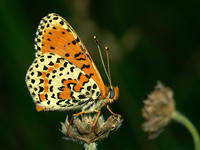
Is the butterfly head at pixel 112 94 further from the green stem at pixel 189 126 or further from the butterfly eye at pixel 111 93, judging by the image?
the green stem at pixel 189 126

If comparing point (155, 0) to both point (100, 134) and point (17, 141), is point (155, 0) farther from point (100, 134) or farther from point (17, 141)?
point (100, 134)

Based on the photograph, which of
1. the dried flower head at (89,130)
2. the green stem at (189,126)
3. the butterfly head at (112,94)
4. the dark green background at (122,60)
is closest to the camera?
the dried flower head at (89,130)

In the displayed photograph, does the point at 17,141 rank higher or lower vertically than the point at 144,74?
lower

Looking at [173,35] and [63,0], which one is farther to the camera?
[173,35]

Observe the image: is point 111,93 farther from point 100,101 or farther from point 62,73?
point 62,73

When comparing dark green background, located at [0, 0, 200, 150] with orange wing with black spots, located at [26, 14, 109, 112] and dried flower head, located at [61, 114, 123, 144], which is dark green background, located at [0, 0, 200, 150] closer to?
orange wing with black spots, located at [26, 14, 109, 112]

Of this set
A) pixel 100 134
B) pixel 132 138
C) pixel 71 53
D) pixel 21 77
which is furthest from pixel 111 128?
pixel 21 77

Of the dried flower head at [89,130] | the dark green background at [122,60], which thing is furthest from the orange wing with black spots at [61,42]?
the dark green background at [122,60]
